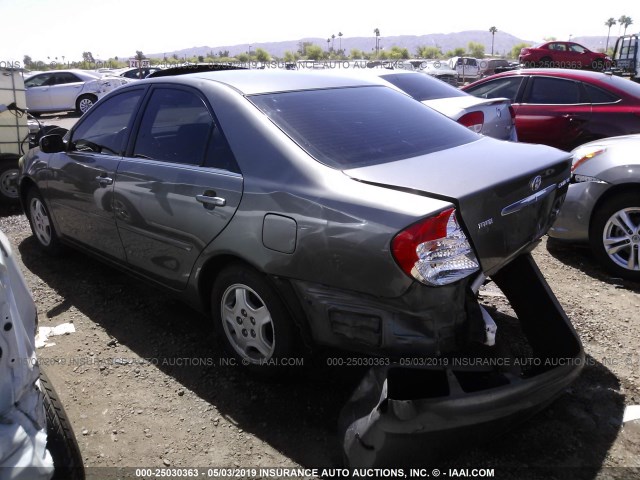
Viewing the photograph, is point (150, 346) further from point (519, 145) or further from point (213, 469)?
point (519, 145)

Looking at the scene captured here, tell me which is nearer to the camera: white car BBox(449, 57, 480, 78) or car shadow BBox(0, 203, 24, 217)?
car shadow BBox(0, 203, 24, 217)

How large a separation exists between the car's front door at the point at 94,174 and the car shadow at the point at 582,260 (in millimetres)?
3744

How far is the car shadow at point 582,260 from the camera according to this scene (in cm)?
418

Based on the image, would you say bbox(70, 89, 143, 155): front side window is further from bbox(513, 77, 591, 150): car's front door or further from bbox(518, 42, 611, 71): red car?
bbox(518, 42, 611, 71): red car

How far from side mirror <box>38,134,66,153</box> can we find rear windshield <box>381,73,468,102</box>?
156 inches

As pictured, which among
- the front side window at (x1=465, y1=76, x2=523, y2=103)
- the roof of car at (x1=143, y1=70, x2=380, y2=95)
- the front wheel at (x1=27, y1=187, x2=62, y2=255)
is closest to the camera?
the roof of car at (x1=143, y1=70, x2=380, y2=95)

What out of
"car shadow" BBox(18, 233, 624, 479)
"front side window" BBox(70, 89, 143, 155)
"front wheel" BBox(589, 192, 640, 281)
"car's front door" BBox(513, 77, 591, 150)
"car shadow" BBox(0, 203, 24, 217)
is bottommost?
"car shadow" BBox(0, 203, 24, 217)

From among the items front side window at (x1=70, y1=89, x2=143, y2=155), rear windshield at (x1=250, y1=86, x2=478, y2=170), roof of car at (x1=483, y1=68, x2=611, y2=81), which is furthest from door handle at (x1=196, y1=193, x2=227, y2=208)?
roof of car at (x1=483, y1=68, x2=611, y2=81)

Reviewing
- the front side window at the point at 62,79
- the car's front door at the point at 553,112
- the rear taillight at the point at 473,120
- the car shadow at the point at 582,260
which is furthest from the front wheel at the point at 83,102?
the car shadow at the point at 582,260

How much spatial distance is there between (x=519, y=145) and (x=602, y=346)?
1373 millimetres

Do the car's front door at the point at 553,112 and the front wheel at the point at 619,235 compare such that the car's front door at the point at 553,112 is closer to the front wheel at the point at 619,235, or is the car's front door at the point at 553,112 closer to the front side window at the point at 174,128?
the front wheel at the point at 619,235

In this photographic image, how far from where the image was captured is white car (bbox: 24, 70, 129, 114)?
1773cm

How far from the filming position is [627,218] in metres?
4.15

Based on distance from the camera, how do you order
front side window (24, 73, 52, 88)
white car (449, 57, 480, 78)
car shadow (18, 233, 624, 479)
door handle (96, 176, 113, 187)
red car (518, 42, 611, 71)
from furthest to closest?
white car (449, 57, 480, 78), red car (518, 42, 611, 71), front side window (24, 73, 52, 88), door handle (96, 176, 113, 187), car shadow (18, 233, 624, 479)
